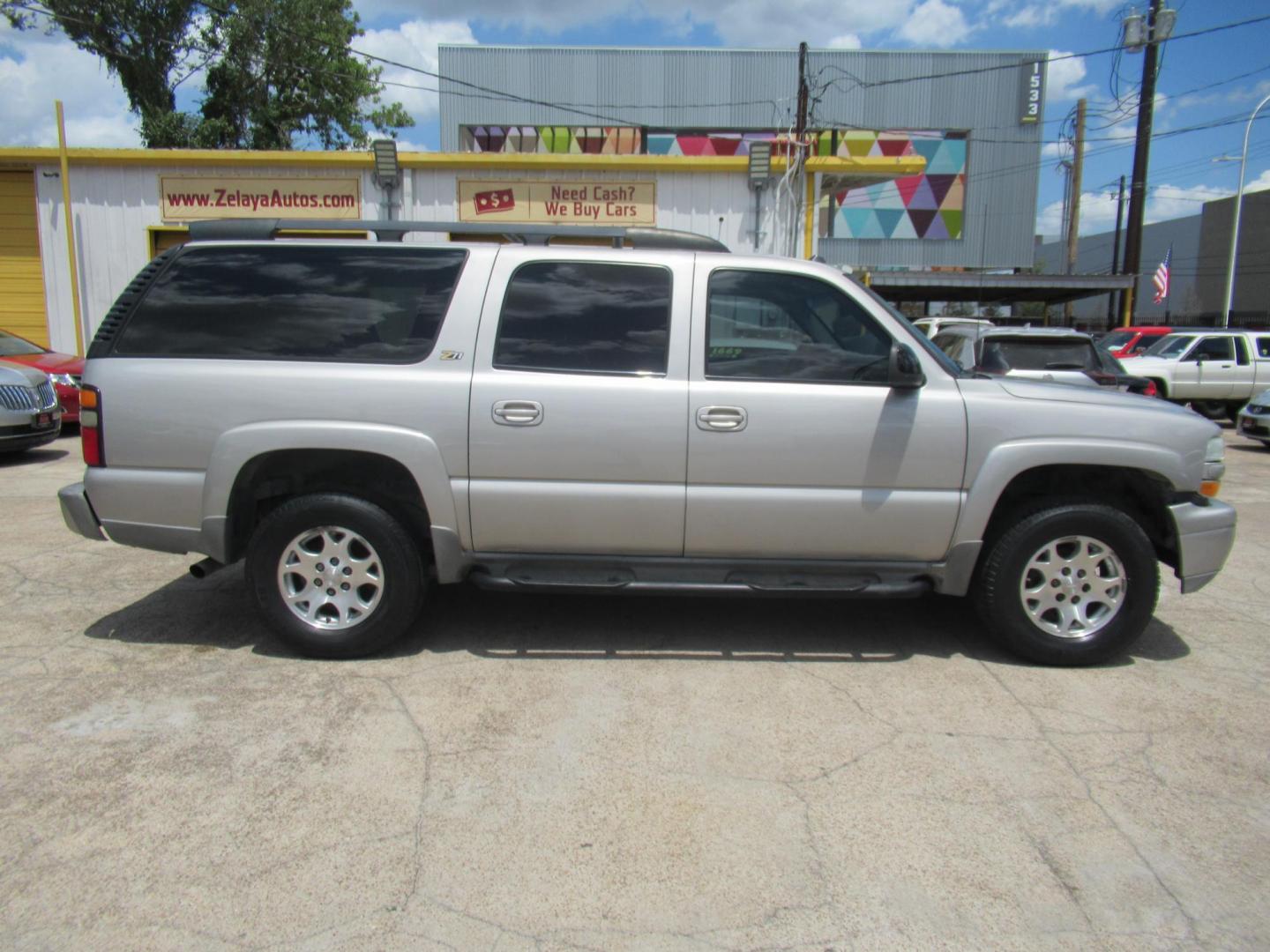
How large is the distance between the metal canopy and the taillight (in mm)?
18814

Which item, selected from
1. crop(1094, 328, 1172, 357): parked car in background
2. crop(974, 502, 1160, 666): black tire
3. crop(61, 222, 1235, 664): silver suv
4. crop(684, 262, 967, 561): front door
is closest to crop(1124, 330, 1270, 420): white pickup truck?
crop(1094, 328, 1172, 357): parked car in background

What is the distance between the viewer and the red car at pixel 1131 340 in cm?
1811

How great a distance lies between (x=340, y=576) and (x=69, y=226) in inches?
528

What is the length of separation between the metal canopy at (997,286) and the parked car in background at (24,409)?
17394 mm

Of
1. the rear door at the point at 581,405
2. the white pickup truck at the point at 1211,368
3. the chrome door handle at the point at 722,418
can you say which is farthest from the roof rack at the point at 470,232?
the white pickup truck at the point at 1211,368

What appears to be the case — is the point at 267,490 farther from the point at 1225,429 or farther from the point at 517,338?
the point at 1225,429

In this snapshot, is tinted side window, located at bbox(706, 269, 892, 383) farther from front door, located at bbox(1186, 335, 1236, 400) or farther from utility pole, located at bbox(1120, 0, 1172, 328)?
utility pole, located at bbox(1120, 0, 1172, 328)

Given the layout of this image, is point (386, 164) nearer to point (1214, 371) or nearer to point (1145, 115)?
point (1214, 371)

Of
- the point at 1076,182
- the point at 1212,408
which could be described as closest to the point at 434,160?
the point at 1212,408

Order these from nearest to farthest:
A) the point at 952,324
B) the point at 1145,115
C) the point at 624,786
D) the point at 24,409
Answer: the point at 624,786 < the point at 24,409 < the point at 952,324 < the point at 1145,115

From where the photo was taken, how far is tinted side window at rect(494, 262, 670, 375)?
423 cm

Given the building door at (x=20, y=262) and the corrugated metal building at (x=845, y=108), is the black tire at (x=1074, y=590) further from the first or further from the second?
the corrugated metal building at (x=845, y=108)

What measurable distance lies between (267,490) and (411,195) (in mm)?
11381

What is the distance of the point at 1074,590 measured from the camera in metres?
4.37
